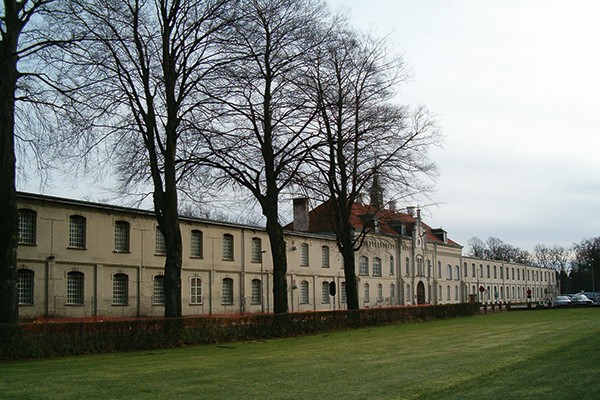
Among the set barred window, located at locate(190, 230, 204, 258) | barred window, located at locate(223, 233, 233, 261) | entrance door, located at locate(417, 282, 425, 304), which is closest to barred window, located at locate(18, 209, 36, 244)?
barred window, located at locate(190, 230, 204, 258)

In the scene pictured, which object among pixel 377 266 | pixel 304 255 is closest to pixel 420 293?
pixel 377 266

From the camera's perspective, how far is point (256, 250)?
162 feet

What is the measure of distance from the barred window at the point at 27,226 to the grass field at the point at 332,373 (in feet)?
44.6

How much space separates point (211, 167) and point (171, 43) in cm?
580

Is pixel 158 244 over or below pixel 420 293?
over

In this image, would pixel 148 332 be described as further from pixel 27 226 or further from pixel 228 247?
pixel 228 247

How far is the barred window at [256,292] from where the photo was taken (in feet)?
160

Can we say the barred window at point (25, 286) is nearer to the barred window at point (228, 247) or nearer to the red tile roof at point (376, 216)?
the barred window at point (228, 247)

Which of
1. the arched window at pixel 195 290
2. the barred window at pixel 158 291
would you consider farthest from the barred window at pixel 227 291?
the barred window at pixel 158 291

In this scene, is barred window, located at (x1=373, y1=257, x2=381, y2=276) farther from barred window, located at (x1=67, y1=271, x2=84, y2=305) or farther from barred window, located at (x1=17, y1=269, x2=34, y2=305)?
barred window, located at (x1=17, y1=269, x2=34, y2=305)

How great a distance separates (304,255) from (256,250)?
266 inches

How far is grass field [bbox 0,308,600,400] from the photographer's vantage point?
40.2 ft

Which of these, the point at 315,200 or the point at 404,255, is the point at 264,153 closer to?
the point at 315,200

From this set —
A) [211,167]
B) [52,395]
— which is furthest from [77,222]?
[52,395]
